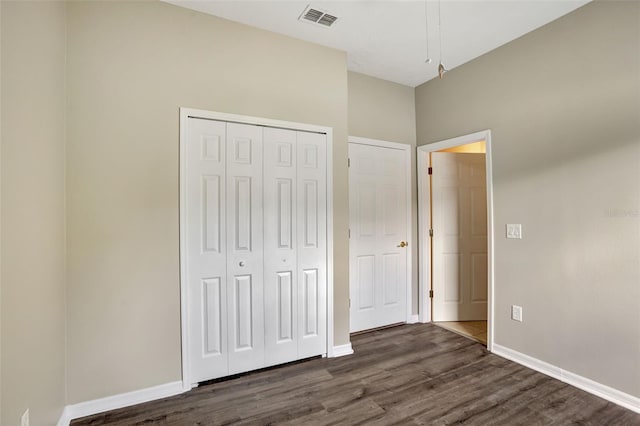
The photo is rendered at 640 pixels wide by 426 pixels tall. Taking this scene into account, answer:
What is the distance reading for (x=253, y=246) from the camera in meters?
2.45

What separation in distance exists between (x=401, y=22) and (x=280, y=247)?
214 centimetres

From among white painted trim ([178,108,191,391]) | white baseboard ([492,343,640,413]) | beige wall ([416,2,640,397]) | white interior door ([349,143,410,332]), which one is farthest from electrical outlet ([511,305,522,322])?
white painted trim ([178,108,191,391])

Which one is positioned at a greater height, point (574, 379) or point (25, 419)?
point (25, 419)

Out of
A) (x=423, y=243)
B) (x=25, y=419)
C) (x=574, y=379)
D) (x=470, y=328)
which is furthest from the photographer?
(x=423, y=243)

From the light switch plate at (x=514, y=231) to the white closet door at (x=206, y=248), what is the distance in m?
2.53

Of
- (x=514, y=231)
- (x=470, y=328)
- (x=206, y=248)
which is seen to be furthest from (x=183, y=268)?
(x=470, y=328)

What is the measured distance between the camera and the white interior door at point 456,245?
361cm

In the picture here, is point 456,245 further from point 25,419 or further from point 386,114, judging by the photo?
point 25,419

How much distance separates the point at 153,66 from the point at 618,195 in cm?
344

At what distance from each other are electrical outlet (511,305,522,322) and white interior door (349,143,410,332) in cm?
114

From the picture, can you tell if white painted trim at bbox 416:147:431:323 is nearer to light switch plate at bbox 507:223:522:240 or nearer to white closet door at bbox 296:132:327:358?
light switch plate at bbox 507:223:522:240

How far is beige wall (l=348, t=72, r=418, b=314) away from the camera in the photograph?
3.34m

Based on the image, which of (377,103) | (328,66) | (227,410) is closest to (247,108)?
(328,66)

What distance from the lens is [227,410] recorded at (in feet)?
6.55
